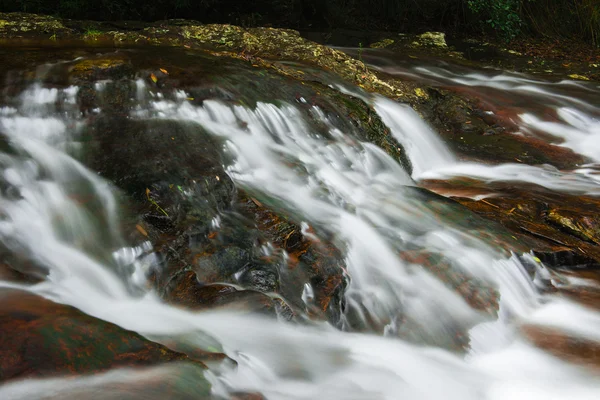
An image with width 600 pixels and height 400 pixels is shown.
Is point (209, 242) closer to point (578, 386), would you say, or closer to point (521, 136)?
point (578, 386)

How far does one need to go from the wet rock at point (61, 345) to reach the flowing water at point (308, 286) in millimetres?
69

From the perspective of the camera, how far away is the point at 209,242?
12.4 ft

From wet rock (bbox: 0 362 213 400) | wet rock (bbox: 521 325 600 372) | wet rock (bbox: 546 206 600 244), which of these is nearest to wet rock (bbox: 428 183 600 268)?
wet rock (bbox: 546 206 600 244)

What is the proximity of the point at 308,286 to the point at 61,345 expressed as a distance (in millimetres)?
1661

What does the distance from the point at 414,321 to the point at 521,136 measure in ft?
14.9

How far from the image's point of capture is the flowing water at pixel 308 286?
3.21 metres

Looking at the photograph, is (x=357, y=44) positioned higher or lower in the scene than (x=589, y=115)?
higher

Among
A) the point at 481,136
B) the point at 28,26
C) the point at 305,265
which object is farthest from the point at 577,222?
the point at 28,26

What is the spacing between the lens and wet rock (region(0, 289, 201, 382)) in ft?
7.50

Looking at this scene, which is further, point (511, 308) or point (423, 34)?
point (423, 34)

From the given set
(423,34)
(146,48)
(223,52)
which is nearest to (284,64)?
(223,52)

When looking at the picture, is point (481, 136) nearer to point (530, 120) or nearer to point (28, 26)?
point (530, 120)

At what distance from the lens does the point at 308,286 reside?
3719 mm

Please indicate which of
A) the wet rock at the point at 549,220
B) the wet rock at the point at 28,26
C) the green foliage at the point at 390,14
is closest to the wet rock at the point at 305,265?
the wet rock at the point at 549,220
